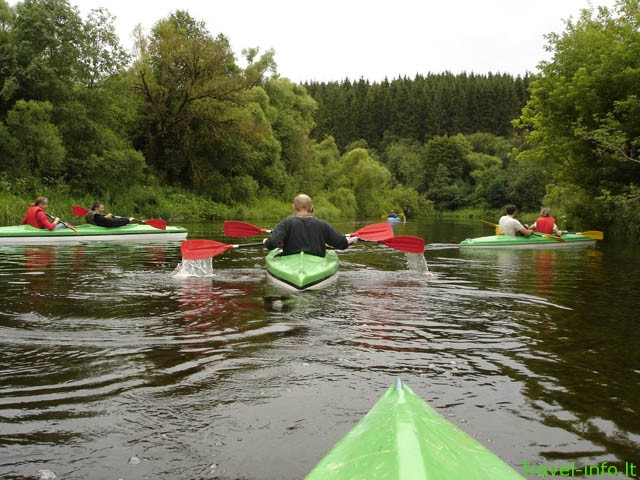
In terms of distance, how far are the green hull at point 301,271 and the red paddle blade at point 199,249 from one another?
131 cm

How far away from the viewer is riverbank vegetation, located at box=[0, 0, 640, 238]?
18547 millimetres

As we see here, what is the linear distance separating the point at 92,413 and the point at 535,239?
1403cm

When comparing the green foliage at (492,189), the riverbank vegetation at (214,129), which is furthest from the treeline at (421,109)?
the riverbank vegetation at (214,129)

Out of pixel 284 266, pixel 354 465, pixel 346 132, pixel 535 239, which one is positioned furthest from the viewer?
pixel 346 132

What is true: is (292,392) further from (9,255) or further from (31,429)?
(9,255)

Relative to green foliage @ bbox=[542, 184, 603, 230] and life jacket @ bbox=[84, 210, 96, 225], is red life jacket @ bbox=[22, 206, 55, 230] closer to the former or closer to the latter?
life jacket @ bbox=[84, 210, 96, 225]

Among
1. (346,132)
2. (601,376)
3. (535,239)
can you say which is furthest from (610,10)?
(346,132)

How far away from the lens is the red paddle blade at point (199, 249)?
8.93 m

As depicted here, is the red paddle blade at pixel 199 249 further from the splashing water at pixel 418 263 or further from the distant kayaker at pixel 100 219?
the distant kayaker at pixel 100 219

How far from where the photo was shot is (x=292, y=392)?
3.59 m

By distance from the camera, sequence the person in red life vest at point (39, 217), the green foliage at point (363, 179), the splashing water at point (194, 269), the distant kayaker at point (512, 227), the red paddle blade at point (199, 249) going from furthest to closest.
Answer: the green foliage at point (363, 179) < the distant kayaker at point (512, 227) < the person in red life vest at point (39, 217) < the splashing water at point (194, 269) < the red paddle blade at point (199, 249)

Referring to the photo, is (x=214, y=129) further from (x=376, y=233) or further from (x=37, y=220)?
(x=376, y=233)

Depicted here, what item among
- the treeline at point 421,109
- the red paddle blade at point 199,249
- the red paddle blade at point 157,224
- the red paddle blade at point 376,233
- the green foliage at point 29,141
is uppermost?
the treeline at point 421,109

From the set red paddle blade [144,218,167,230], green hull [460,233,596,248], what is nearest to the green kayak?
green hull [460,233,596,248]
